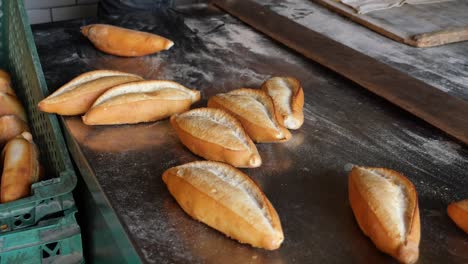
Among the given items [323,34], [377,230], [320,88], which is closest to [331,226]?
[377,230]

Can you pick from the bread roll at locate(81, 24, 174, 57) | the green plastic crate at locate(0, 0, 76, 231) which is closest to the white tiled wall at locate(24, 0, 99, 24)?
the green plastic crate at locate(0, 0, 76, 231)

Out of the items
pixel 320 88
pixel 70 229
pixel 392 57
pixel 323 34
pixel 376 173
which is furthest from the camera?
pixel 323 34

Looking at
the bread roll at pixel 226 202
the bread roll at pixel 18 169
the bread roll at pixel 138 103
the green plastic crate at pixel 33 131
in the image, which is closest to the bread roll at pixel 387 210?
the bread roll at pixel 226 202

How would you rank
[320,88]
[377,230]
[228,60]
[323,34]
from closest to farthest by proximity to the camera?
[377,230] < [320,88] < [228,60] < [323,34]

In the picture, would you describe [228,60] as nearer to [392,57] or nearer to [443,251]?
[392,57]

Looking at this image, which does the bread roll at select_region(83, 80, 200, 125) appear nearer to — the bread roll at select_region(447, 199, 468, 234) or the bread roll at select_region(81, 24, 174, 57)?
the bread roll at select_region(81, 24, 174, 57)

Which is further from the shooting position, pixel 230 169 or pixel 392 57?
pixel 392 57

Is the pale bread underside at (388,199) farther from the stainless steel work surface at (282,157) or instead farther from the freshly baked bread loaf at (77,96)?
the freshly baked bread loaf at (77,96)
